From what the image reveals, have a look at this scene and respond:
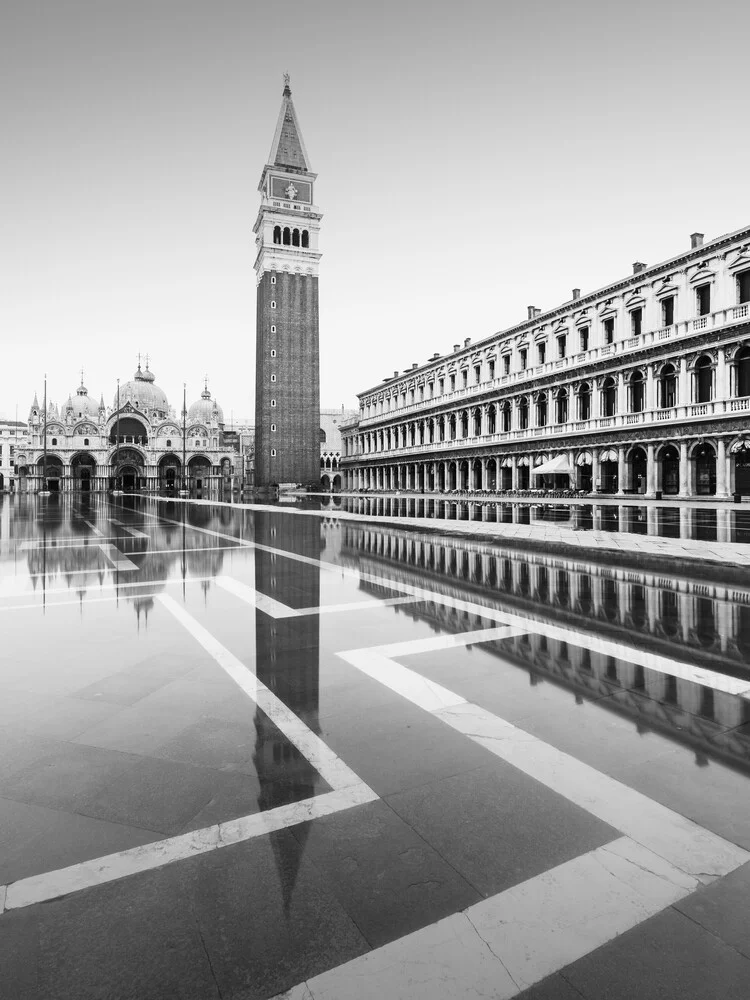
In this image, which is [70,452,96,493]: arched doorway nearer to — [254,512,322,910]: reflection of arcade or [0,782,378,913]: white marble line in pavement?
[254,512,322,910]: reflection of arcade

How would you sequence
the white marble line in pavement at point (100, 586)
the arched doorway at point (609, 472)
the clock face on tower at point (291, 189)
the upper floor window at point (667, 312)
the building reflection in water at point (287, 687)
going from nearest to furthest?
the building reflection in water at point (287, 687) < the white marble line in pavement at point (100, 586) < the upper floor window at point (667, 312) < the arched doorway at point (609, 472) < the clock face on tower at point (291, 189)

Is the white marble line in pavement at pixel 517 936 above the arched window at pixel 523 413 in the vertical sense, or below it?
below

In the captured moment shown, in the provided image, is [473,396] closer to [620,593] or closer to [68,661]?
[620,593]

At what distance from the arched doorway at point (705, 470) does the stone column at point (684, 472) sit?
17.8 inches

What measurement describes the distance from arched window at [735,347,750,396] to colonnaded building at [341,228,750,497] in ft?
0.22

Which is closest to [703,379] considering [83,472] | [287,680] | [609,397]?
[609,397]

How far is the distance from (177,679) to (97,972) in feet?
9.80

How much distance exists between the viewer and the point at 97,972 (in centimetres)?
200

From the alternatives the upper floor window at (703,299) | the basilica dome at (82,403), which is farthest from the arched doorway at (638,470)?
the basilica dome at (82,403)

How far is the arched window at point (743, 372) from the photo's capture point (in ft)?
109

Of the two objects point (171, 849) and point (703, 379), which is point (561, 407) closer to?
point (703, 379)

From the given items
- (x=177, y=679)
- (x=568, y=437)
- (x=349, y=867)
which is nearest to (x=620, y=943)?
(x=349, y=867)

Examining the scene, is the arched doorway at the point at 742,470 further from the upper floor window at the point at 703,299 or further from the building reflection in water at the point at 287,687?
the building reflection in water at the point at 287,687

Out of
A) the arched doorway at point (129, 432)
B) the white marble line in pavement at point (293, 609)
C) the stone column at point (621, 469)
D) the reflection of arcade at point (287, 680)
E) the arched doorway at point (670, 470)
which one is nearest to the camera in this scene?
the reflection of arcade at point (287, 680)
